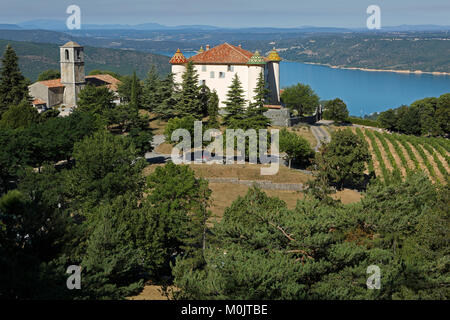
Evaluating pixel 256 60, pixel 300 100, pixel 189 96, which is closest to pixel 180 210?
pixel 189 96

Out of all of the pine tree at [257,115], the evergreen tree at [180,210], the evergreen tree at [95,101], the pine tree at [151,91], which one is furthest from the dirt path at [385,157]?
the evergreen tree at [95,101]

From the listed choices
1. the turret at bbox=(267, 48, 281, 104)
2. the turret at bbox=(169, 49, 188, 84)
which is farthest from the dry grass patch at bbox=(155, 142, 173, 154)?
the turret at bbox=(267, 48, 281, 104)

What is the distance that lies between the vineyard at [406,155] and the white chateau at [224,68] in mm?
14394

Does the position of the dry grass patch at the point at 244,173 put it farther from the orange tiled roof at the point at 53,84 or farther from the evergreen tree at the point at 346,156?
the orange tiled roof at the point at 53,84

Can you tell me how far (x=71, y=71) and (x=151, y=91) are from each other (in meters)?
16.6

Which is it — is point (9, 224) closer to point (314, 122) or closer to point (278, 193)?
point (278, 193)

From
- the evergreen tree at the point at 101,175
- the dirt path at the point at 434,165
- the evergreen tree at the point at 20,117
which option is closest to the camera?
the evergreen tree at the point at 101,175

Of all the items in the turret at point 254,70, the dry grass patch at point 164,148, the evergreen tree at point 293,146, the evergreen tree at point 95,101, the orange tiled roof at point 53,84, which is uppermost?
the turret at point 254,70

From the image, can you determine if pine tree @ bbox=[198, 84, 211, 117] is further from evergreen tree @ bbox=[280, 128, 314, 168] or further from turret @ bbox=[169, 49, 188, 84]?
evergreen tree @ bbox=[280, 128, 314, 168]

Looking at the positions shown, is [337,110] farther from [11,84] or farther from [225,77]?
[11,84]

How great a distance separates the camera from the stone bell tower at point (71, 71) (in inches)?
2675

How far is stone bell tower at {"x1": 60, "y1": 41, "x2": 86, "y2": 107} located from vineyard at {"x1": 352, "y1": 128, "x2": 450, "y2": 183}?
130 ft

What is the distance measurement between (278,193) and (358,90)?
16697 centimetres

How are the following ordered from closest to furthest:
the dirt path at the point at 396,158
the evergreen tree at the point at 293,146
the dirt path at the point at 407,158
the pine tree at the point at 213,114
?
the evergreen tree at the point at 293,146 → the dirt path at the point at 396,158 → the pine tree at the point at 213,114 → the dirt path at the point at 407,158
